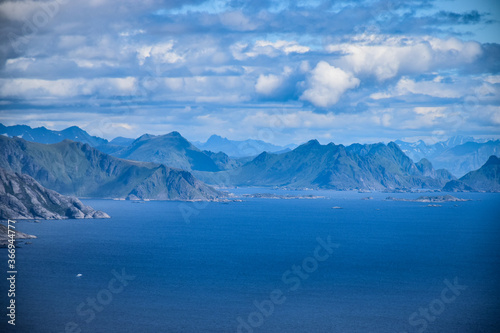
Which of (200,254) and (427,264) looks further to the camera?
(200,254)

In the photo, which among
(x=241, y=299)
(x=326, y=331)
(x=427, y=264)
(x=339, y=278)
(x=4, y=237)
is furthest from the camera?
(x=4, y=237)

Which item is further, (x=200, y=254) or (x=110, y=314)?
(x=200, y=254)

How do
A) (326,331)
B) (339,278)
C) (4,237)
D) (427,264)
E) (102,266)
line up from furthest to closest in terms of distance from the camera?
(4,237) → (427,264) → (102,266) → (339,278) → (326,331)

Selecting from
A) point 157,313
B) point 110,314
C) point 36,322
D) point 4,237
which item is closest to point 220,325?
point 157,313

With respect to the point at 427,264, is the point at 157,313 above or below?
below

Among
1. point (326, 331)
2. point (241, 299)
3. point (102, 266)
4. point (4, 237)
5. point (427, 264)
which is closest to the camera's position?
point (326, 331)

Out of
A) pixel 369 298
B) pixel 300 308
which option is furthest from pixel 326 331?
pixel 369 298

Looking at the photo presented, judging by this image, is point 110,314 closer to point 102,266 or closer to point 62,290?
point 62,290

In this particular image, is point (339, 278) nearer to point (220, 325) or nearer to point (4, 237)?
point (220, 325)

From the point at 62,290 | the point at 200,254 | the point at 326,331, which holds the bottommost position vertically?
the point at 326,331
